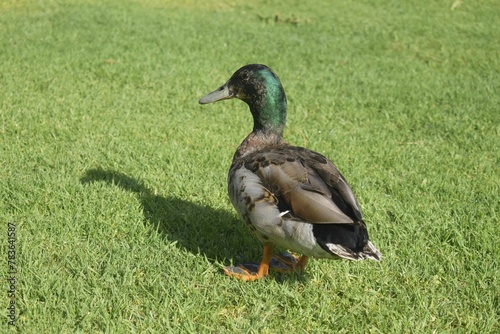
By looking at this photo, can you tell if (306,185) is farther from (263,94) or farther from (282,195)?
(263,94)

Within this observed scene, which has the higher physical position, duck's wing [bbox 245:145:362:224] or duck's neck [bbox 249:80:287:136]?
duck's neck [bbox 249:80:287:136]

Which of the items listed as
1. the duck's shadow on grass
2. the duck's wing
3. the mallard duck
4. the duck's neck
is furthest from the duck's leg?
the duck's neck

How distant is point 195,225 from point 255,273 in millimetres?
675

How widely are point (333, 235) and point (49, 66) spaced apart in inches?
202

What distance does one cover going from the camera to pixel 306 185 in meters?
2.80

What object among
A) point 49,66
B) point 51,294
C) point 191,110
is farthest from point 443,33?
point 51,294

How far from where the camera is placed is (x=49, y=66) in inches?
263

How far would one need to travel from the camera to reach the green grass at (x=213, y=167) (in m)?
2.87

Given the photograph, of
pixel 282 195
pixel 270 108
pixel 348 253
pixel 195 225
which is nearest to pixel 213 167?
pixel 195 225

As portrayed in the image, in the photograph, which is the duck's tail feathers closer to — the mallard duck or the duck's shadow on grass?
the mallard duck

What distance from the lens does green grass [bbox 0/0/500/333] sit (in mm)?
2869

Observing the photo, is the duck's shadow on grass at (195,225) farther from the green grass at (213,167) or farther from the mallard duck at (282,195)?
the mallard duck at (282,195)

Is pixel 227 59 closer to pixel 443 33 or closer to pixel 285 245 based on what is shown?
pixel 443 33

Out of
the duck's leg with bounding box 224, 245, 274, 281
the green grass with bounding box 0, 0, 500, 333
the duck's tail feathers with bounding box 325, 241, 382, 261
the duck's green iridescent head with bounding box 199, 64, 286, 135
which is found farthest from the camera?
the duck's green iridescent head with bounding box 199, 64, 286, 135
